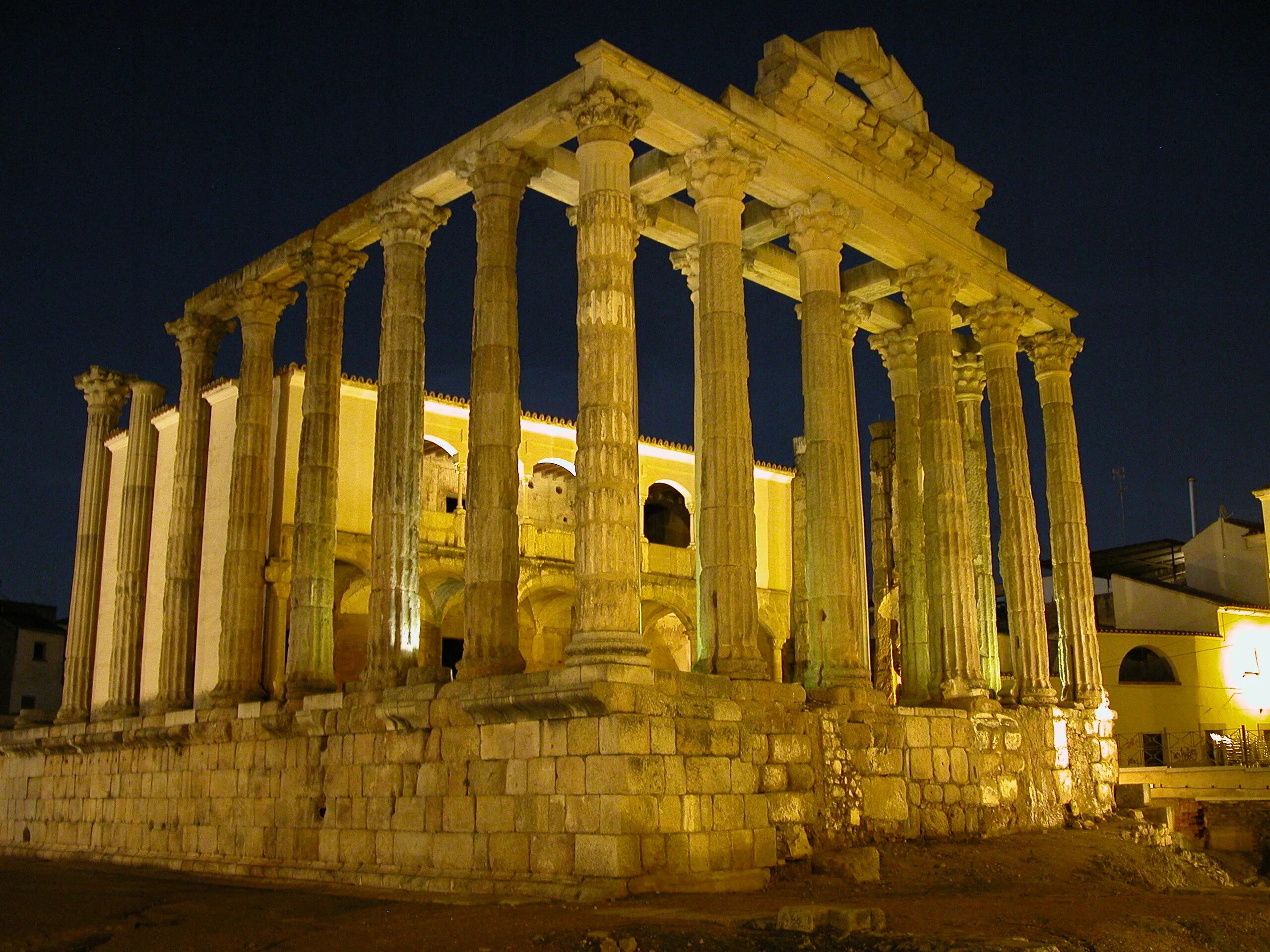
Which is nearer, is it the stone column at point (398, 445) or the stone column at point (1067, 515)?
the stone column at point (398, 445)

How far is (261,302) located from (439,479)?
692cm

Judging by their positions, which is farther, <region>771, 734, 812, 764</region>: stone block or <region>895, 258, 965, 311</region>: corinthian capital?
<region>895, 258, 965, 311</region>: corinthian capital

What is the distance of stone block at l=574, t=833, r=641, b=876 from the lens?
14.2 m

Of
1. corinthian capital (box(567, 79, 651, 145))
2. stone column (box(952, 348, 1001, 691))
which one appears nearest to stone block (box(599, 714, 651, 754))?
corinthian capital (box(567, 79, 651, 145))

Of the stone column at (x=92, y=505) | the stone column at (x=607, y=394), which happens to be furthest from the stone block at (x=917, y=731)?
the stone column at (x=92, y=505)

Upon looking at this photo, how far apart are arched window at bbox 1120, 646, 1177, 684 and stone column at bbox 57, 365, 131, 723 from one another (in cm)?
2701

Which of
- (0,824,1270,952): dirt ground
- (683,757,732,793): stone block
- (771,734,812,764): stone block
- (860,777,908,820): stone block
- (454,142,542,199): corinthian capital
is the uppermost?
(454,142,542,199): corinthian capital

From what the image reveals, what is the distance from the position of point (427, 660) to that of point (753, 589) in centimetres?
993

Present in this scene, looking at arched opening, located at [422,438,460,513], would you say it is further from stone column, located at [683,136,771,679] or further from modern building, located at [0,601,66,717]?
modern building, located at [0,601,66,717]

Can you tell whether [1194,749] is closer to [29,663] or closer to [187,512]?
[187,512]

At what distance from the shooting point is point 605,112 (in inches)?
661

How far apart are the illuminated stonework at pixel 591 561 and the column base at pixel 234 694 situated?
3.5 inches

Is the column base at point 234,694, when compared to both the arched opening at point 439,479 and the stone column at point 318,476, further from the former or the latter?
the arched opening at point 439,479

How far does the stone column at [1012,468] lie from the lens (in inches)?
941
